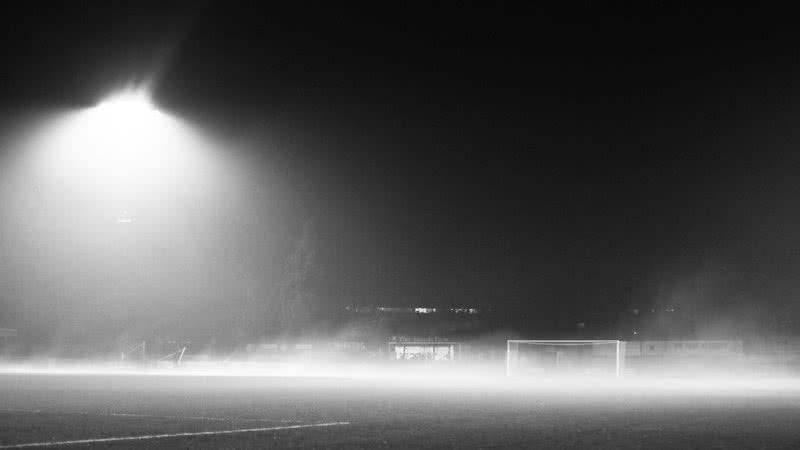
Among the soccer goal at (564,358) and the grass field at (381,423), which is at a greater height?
the soccer goal at (564,358)

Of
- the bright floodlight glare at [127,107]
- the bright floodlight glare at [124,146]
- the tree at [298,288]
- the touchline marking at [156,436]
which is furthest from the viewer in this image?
the tree at [298,288]

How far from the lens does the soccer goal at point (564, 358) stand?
4309 cm

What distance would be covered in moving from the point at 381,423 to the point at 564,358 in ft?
108

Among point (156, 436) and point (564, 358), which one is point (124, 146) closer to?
point (156, 436)

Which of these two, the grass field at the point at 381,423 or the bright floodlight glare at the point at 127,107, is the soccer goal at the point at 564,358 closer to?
the bright floodlight glare at the point at 127,107

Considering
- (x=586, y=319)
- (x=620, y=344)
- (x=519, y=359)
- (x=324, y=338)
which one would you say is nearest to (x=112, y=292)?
(x=324, y=338)

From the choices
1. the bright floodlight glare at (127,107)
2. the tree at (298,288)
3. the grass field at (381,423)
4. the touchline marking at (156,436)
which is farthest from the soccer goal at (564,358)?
the touchline marking at (156,436)

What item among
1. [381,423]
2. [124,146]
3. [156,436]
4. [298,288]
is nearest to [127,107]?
[124,146]

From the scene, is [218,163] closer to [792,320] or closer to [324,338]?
[324,338]

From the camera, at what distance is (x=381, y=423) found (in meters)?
12.7

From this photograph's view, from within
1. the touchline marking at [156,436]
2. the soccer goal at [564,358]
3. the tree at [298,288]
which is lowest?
the touchline marking at [156,436]

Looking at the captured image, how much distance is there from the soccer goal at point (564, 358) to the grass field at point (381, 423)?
2359 cm

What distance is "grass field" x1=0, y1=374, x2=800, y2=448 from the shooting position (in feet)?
33.5

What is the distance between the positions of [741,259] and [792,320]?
502 cm
